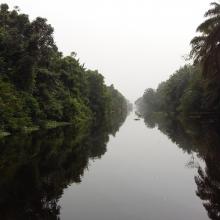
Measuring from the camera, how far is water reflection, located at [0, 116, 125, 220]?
1173 centimetres

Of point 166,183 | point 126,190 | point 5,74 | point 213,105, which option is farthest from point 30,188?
point 213,105

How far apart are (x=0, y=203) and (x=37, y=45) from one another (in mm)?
40242

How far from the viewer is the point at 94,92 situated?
98.3m

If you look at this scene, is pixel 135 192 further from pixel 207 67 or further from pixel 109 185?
pixel 207 67

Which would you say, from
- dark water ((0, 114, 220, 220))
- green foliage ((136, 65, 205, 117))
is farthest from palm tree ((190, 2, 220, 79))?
dark water ((0, 114, 220, 220))

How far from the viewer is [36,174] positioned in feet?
58.8

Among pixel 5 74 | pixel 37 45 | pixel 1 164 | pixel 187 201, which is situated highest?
pixel 37 45

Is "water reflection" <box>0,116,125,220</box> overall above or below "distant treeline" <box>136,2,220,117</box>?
below

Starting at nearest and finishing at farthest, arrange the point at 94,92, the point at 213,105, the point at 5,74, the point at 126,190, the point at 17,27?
the point at 126,190 → the point at 5,74 → the point at 17,27 → the point at 213,105 → the point at 94,92

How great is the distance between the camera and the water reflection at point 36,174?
38.5 ft

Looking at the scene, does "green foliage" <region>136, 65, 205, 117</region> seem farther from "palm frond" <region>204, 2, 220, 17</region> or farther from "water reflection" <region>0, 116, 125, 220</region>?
"water reflection" <region>0, 116, 125, 220</region>

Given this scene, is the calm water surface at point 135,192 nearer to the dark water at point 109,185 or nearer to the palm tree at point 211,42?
the dark water at point 109,185

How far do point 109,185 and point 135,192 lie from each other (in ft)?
5.95

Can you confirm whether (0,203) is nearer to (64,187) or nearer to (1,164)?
(64,187)
